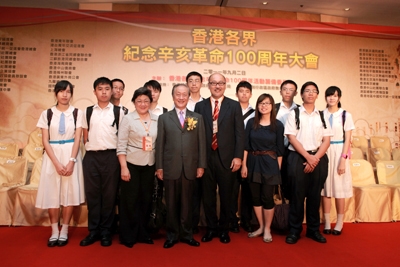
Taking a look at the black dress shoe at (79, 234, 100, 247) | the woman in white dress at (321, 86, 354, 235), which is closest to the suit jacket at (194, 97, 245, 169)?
the woman in white dress at (321, 86, 354, 235)

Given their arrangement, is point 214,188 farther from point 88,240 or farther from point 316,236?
point 88,240

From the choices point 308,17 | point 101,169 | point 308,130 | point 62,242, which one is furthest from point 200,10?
point 62,242

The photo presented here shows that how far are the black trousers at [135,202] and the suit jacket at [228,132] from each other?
26.4 inches

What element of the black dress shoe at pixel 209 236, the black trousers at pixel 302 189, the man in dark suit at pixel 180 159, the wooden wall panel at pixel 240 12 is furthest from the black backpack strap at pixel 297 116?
the wooden wall panel at pixel 240 12

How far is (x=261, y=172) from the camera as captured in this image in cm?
298

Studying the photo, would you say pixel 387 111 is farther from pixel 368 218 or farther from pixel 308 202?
pixel 308 202

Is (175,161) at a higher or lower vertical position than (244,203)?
higher

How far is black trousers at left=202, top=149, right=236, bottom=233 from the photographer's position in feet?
9.67

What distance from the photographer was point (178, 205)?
9.44ft

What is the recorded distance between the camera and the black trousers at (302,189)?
9.98 ft

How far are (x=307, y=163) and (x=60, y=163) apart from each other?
2.49 metres

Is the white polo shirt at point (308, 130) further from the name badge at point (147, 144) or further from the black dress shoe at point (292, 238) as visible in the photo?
the name badge at point (147, 144)

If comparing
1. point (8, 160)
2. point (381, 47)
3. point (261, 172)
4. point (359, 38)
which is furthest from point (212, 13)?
point (8, 160)

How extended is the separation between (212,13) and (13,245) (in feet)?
16.3
